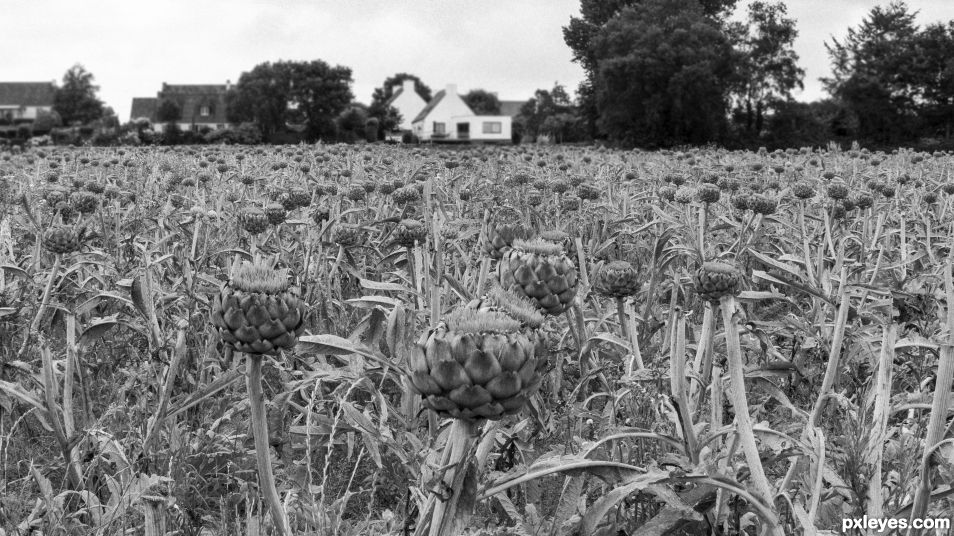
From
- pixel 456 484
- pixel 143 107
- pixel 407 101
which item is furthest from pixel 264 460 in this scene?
pixel 143 107

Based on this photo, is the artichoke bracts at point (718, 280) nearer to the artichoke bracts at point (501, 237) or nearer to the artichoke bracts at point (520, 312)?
the artichoke bracts at point (520, 312)

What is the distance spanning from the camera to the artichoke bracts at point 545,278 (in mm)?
1982

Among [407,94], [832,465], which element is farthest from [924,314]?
[407,94]

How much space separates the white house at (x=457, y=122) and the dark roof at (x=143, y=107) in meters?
33.2

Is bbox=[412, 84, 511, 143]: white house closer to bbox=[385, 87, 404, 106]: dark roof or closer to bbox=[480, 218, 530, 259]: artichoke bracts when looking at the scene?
bbox=[385, 87, 404, 106]: dark roof

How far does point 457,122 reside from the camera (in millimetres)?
71375

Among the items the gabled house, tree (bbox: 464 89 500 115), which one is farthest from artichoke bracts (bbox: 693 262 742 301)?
the gabled house

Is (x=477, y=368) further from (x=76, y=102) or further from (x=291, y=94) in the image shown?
(x=76, y=102)

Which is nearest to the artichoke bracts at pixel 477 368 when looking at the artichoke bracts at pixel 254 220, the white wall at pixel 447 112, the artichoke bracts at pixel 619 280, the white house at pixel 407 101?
the artichoke bracts at pixel 619 280

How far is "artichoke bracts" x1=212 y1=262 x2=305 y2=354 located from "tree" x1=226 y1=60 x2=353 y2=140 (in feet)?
206

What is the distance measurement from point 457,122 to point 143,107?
39.0 m

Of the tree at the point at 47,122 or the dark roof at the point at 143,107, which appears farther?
the dark roof at the point at 143,107

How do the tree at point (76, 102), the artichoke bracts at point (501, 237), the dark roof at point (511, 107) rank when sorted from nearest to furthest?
the artichoke bracts at point (501, 237) < the tree at point (76, 102) < the dark roof at point (511, 107)

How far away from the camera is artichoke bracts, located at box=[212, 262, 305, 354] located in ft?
5.24
